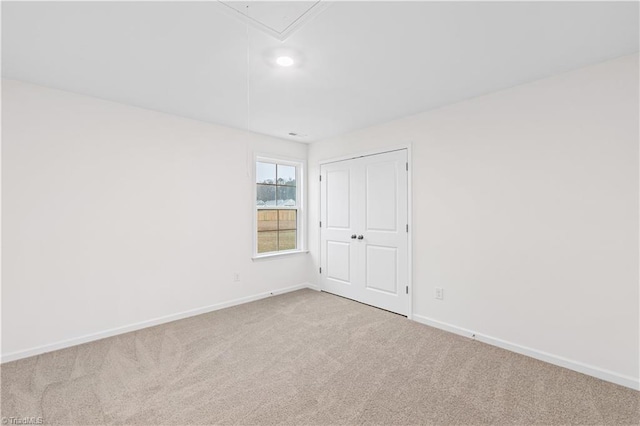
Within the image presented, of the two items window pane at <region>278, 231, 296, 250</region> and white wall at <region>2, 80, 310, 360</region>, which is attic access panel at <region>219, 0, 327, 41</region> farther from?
window pane at <region>278, 231, 296, 250</region>

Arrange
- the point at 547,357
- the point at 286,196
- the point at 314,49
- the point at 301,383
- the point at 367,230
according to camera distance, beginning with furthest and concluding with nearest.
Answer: the point at 286,196 → the point at 367,230 → the point at 547,357 → the point at 301,383 → the point at 314,49

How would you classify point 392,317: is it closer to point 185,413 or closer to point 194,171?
point 185,413

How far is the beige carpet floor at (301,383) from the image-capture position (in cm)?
187

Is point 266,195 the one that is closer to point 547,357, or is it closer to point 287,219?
point 287,219

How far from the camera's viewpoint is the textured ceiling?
5.55 ft

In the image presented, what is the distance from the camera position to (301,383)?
2211 millimetres

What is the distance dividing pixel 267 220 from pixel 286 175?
2.69 feet

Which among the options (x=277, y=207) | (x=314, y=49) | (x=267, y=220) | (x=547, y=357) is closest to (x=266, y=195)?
(x=277, y=207)

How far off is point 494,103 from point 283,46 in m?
2.09

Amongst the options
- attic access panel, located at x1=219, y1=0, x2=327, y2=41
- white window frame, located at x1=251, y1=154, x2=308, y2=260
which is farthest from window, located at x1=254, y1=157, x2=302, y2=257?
attic access panel, located at x1=219, y1=0, x2=327, y2=41

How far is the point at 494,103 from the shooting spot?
2.82 metres

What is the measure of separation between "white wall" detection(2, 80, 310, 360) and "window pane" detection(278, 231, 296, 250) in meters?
0.63

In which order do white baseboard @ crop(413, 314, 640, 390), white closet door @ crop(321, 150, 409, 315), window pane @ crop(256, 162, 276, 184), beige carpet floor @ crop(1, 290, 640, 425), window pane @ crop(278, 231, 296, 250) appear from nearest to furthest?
beige carpet floor @ crop(1, 290, 640, 425)
white baseboard @ crop(413, 314, 640, 390)
white closet door @ crop(321, 150, 409, 315)
window pane @ crop(256, 162, 276, 184)
window pane @ crop(278, 231, 296, 250)

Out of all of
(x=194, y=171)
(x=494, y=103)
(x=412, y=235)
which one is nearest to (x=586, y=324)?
(x=412, y=235)
